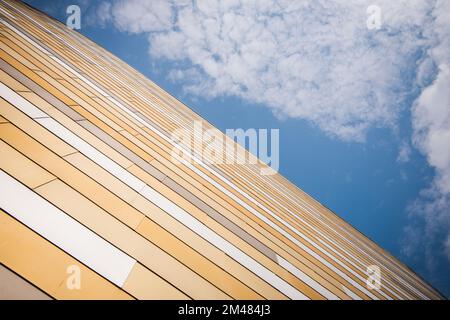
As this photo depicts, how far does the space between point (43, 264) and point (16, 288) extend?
0.85ft

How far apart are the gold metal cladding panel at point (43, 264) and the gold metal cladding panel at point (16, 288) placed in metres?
0.03

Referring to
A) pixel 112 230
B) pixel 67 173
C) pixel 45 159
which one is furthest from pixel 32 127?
pixel 112 230

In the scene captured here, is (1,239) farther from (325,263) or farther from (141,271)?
(325,263)

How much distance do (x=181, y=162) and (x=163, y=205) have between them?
222 cm

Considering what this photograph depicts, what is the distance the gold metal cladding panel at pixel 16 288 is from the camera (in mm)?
1742

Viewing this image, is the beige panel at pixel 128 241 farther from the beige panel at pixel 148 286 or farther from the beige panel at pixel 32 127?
the beige panel at pixel 32 127

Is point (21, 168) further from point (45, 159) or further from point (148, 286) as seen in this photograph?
point (148, 286)

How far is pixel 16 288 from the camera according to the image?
1793 millimetres

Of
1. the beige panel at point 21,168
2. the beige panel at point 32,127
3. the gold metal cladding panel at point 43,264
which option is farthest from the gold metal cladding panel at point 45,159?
the gold metal cladding panel at point 43,264

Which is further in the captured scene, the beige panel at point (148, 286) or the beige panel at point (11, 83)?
the beige panel at point (11, 83)

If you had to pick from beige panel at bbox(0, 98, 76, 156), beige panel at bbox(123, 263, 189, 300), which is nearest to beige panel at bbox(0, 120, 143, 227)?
beige panel at bbox(0, 98, 76, 156)

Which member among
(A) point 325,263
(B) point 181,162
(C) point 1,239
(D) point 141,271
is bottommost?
(C) point 1,239

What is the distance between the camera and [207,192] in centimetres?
555

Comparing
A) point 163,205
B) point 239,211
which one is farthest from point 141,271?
point 239,211
